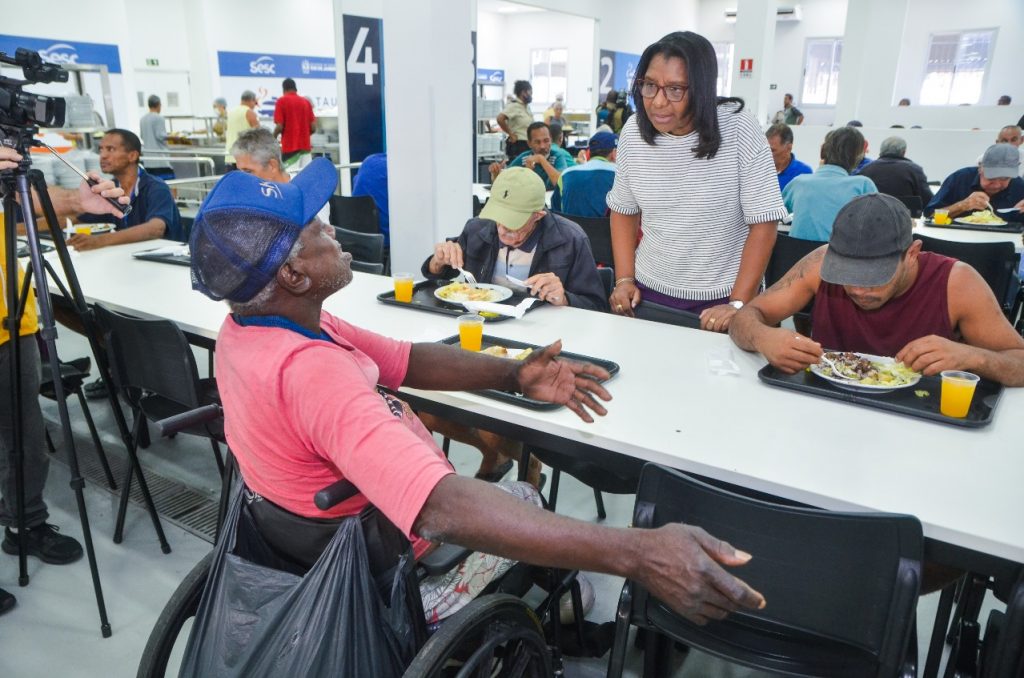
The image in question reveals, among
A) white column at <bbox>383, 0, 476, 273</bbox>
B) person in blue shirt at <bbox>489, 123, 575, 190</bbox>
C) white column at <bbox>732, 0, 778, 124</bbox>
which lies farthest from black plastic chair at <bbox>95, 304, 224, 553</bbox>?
white column at <bbox>732, 0, 778, 124</bbox>

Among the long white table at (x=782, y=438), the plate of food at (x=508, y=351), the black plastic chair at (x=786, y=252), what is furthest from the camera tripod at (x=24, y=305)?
the black plastic chair at (x=786, y=252)

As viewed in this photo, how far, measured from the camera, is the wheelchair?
1.13 m

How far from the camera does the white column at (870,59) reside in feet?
35.4

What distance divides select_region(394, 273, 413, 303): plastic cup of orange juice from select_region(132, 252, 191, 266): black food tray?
1.17 m

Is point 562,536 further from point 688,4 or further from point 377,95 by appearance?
point 688,4

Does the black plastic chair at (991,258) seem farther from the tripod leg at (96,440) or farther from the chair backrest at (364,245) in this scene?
the tripod leg at (96,440)

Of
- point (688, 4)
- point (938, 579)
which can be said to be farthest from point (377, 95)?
point (688, 4)

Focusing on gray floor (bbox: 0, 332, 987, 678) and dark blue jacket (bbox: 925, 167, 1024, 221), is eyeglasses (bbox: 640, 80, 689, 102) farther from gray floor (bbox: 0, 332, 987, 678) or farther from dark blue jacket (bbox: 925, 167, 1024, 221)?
dark blue jacket (bbox: 925, 167, 1024, 221)

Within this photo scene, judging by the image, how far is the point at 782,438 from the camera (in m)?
1.49

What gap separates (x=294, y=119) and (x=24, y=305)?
6.55 metres

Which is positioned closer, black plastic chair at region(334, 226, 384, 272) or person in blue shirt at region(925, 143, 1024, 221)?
black plastic chair at region(334, 226, 384, 272)

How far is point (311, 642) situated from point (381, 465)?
0.29m

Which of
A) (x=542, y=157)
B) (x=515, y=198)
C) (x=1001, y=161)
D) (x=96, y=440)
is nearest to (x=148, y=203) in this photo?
(x=96, y=440)

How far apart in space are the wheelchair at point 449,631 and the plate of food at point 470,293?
1.16 meters
